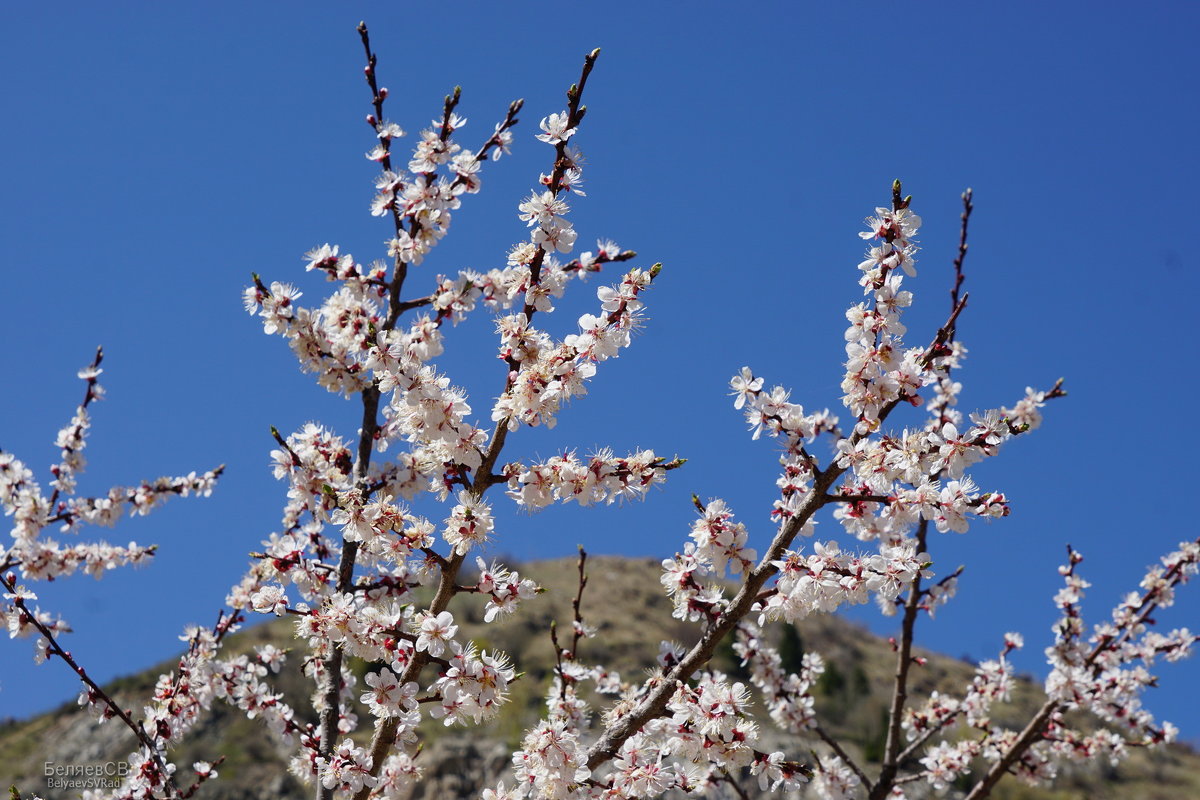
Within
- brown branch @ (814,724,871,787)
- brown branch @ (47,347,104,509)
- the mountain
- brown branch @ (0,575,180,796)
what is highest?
the mountain

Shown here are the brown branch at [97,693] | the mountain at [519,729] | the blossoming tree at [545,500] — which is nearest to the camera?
the blossoming tree at [545,500]

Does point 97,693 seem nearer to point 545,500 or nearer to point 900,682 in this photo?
point 545,500

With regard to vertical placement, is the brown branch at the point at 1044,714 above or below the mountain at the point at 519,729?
below

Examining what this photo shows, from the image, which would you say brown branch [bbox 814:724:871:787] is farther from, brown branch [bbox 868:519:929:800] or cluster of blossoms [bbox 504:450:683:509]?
cluster of blossoms [bbox 504:450:683:509]

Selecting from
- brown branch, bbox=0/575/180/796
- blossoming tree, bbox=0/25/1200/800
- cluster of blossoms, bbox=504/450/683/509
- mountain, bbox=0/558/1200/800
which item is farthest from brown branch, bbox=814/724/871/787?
mountain, bbox=0/558/1200/800

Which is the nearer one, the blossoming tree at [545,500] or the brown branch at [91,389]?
the blossoming tree at [545,500]

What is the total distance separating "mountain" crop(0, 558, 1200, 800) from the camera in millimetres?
32969

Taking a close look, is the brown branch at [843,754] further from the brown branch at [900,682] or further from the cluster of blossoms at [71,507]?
the cluster of blossoms at [71,507]

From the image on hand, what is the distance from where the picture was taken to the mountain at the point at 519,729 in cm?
3297

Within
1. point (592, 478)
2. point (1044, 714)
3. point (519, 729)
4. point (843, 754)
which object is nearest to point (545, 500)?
point (592, 478)

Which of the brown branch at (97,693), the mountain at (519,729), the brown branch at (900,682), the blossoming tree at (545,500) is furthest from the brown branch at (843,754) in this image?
the mountain at (519,729)

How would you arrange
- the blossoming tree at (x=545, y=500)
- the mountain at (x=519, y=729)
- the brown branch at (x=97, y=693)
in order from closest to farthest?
the blossoming tree at (x=545, y=500) → the brown branch at (x=97, y=693) → the mountain at (x=519, y=729)

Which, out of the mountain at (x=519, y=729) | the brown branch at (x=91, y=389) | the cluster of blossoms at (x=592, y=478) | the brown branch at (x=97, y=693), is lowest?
the brown branch at (x=97, y=693)

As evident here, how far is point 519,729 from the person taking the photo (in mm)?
37000
